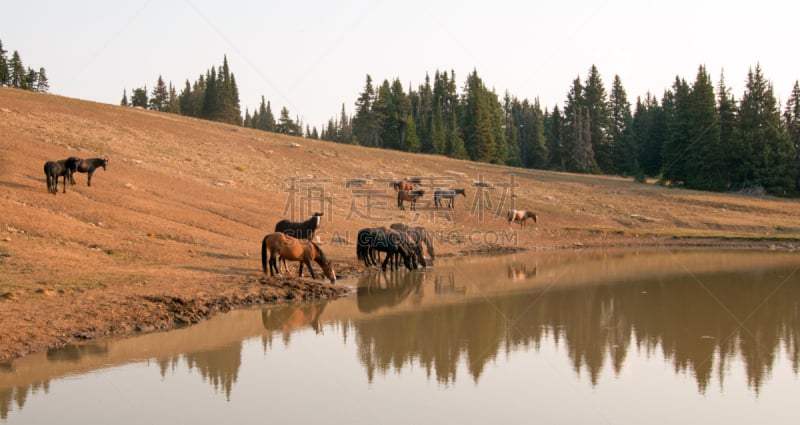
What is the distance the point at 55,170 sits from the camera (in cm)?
2606

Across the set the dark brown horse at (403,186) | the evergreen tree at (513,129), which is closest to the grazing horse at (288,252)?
the dark brown horse at (403,186)

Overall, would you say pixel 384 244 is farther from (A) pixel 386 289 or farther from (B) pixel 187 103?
(B) pixel 187 103

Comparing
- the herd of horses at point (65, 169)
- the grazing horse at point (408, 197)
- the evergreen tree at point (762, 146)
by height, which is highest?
the evergreen tree at point (762, 146)

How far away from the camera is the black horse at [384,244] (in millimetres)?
24672

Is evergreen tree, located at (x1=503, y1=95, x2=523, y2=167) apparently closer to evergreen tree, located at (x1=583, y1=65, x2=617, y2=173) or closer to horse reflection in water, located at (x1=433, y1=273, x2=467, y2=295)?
evergreen tree, located at (x1=583, y1=65, x2=617, y2=173)

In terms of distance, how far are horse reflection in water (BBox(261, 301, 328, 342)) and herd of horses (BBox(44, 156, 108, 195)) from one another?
516 inches

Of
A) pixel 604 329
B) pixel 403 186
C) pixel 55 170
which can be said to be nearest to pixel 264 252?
pixel 604 329

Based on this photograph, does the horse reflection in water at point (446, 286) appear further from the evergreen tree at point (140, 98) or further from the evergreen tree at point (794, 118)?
the evergreen tree at point (140, 98)

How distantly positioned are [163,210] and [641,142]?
6438 cm

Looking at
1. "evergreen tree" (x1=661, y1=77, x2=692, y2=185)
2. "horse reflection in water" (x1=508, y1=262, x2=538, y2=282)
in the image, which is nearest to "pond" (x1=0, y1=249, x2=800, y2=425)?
"horse reflection in water" (x1=508, y1=262, x2=538, y2=282)

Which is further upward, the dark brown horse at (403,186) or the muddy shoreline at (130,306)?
the dark brown horse at (403,186)

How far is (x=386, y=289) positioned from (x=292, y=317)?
4.82 metres

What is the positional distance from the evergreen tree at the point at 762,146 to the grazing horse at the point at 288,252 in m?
46.4

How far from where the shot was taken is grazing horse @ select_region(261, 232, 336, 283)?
66.5 feet
